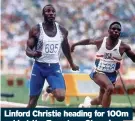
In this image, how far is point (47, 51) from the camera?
7578mm

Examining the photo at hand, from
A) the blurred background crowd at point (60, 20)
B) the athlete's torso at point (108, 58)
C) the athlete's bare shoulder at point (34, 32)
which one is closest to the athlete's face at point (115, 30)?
the athlete's torso at point (108, 58)

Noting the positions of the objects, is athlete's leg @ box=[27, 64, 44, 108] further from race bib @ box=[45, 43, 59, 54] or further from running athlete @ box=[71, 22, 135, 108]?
running athlete @ box=[71, 22, 135, 108]

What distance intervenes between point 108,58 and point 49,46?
85 cm

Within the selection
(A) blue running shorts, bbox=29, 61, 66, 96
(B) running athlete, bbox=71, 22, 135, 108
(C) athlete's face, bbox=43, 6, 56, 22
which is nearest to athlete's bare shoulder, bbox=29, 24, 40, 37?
(C) athlete's face, bbox=43, 6, 56, 22

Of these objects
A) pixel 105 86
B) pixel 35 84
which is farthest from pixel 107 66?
pixel 35 84

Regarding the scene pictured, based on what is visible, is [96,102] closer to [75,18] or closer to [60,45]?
[60,45]

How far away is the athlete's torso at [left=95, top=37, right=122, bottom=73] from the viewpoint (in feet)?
26.1

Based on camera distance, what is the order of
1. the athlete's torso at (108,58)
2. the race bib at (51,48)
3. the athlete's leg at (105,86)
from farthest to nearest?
the athlete's torso at (108,58) → the athlete's leg at (105,86) → the race bib at (51,48)

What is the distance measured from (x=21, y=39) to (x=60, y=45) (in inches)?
321

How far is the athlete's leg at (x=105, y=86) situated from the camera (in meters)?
7.86

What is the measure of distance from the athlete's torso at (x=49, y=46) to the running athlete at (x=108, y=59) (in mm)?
436

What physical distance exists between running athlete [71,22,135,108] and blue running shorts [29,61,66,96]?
1.53 ft

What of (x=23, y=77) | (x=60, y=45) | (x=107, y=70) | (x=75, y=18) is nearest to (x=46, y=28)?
(x=60, y=45)

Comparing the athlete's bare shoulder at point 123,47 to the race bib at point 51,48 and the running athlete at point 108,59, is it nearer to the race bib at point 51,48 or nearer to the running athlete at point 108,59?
the running athlete at point 108,59
